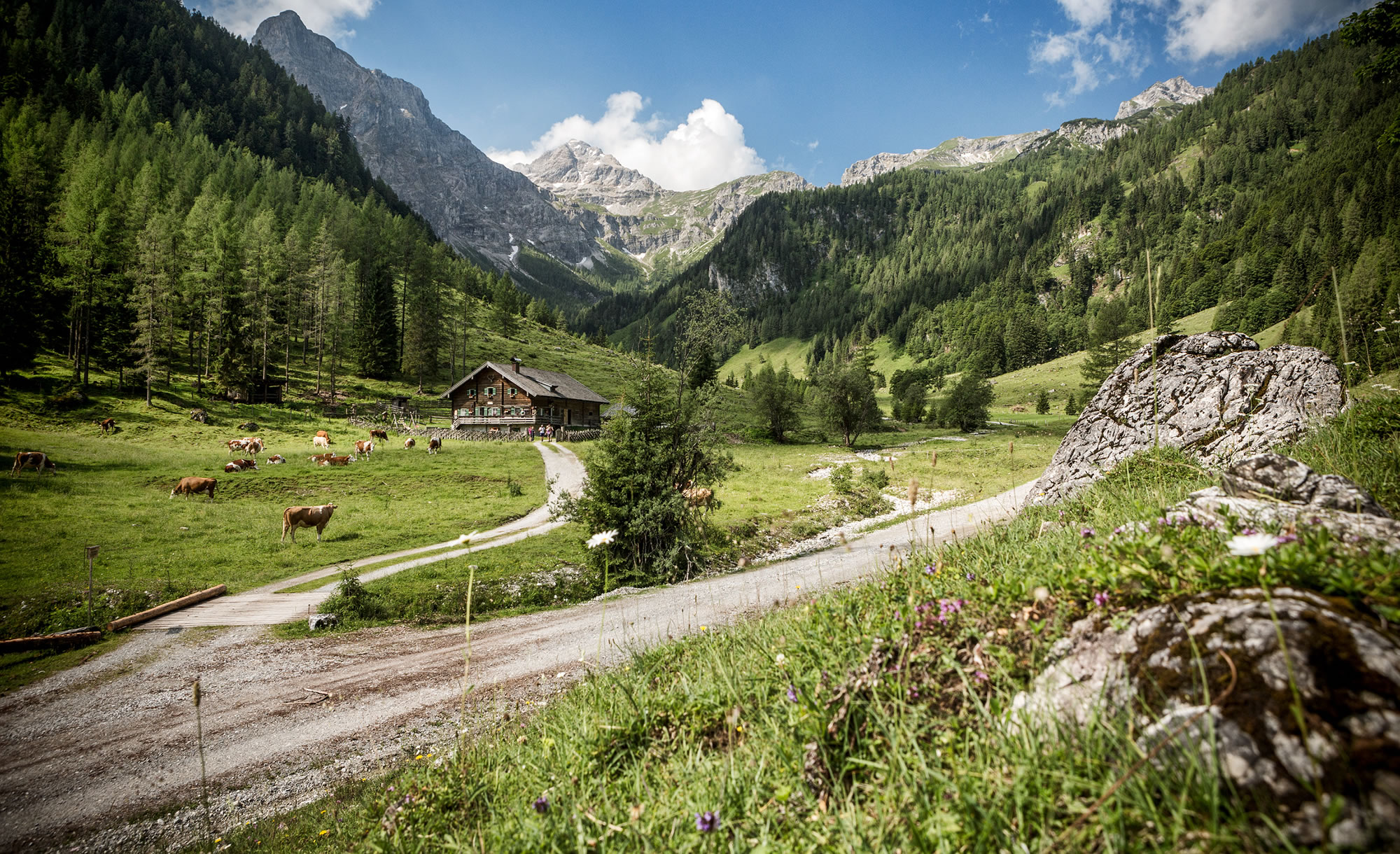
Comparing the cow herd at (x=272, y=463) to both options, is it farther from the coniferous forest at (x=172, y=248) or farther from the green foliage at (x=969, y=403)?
the green foliage at (x=969, y=403)

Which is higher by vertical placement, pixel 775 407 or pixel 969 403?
pixel 969 403

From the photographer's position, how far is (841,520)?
26547mm

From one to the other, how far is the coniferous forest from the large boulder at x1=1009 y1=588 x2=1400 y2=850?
226 feet

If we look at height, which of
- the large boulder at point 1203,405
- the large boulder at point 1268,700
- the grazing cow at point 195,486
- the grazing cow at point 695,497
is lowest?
the grazing cow at point 195,486

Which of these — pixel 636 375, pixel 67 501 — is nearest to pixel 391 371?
pixel 67 501

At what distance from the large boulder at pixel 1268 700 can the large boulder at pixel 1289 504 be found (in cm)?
85

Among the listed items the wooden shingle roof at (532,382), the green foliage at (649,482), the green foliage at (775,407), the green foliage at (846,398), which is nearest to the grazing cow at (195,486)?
the green foliage at (649,482)

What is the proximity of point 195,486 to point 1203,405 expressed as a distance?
40070mm

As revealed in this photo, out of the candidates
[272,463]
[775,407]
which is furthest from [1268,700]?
[775,407]

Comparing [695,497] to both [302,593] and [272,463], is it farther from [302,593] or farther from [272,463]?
[272,463]

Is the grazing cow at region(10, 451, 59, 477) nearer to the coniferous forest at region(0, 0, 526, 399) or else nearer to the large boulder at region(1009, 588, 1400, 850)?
the coniferous forest at region(0, 0, 526, 399)

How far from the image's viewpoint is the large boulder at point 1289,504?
272 cm

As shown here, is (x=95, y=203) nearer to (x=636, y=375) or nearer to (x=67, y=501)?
(x=67, y=501)

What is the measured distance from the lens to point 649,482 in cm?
1694
